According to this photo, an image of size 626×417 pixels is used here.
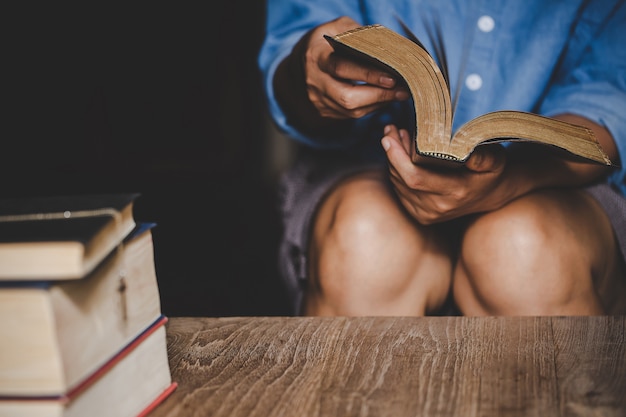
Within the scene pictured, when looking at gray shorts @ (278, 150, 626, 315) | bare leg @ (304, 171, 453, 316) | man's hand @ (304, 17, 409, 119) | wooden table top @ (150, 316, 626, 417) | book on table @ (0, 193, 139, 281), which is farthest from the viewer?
gray shorts @ (278, 150, 626, 315)

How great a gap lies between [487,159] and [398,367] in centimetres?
27

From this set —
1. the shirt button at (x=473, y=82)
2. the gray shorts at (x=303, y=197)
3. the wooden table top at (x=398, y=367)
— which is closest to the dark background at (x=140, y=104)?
the gray shorts at (x=303, y=197)

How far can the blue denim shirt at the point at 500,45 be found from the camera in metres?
1.12

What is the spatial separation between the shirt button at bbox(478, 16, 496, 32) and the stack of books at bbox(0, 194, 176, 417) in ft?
2.47

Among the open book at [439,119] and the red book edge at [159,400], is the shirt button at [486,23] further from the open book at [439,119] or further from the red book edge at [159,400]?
the red book edge at [159,400]

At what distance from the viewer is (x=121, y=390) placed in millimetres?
536

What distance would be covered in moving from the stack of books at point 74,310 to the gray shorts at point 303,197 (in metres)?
0.54

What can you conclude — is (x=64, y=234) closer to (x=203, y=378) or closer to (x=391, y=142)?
(x=203, y=378)

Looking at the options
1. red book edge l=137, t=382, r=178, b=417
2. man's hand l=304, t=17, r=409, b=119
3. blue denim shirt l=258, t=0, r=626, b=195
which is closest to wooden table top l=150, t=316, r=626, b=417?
red book edge l=137, t=382, r=178, b=417

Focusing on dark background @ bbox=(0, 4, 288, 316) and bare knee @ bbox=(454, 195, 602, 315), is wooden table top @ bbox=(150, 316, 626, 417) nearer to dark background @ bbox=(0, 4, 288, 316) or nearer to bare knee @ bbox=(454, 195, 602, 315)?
bare knee @ bbox=(454, 195, 602, 315)

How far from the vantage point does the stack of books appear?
0.46 metres

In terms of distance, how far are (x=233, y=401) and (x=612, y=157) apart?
0.71 m

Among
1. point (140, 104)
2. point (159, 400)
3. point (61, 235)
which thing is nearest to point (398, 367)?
point (159, 400)

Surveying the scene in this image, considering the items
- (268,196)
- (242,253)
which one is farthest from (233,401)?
(268,196)
